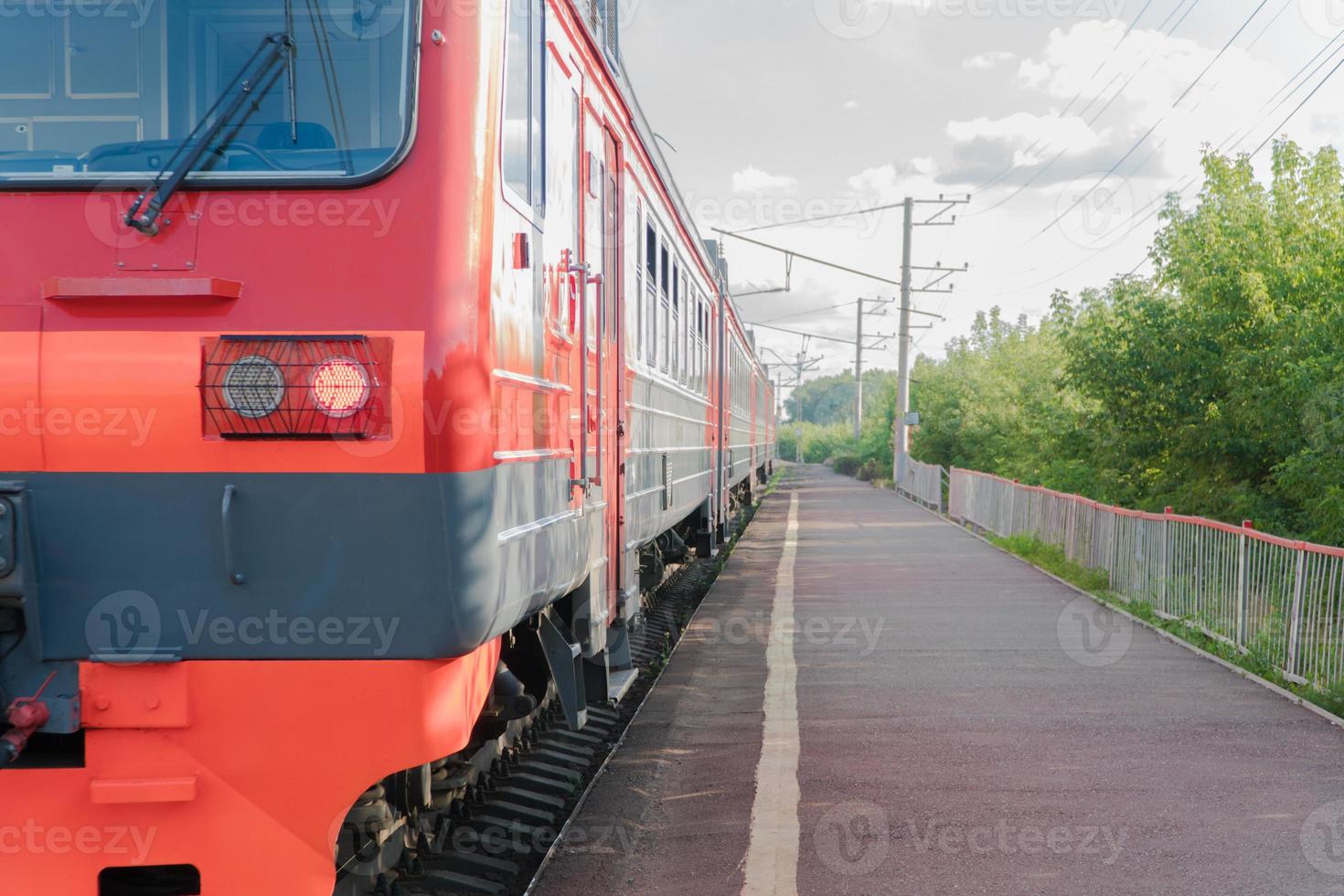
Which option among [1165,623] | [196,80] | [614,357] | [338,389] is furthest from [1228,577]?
[196,80]

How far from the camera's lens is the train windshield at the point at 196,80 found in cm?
339

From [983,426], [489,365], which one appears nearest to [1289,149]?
[489,365]

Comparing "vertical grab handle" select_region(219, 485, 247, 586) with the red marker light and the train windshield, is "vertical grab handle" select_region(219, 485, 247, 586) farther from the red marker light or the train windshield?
the train windshield

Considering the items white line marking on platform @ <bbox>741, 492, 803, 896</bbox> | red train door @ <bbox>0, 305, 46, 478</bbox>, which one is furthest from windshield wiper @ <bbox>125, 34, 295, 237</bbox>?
white line marking on platform @ <bbox>741, 492, 803, 896</bbox>

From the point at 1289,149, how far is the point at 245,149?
15.3m

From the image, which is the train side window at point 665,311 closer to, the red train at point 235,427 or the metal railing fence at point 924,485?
the red train at point 235,427

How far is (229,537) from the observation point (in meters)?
3.21

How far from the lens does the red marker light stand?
3215 mm

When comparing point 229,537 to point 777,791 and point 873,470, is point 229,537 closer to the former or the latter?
point 777,791

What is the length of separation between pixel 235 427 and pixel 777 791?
3.64 metres

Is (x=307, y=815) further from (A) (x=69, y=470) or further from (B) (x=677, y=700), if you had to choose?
(B) (x=677, y=700)

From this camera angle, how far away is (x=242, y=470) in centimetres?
323

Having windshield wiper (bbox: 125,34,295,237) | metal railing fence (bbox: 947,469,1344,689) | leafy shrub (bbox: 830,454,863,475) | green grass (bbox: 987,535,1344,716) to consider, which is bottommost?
leafy shrub (bbox: 830,454,863,475)

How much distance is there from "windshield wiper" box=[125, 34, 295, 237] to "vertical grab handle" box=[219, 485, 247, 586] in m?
0.72
